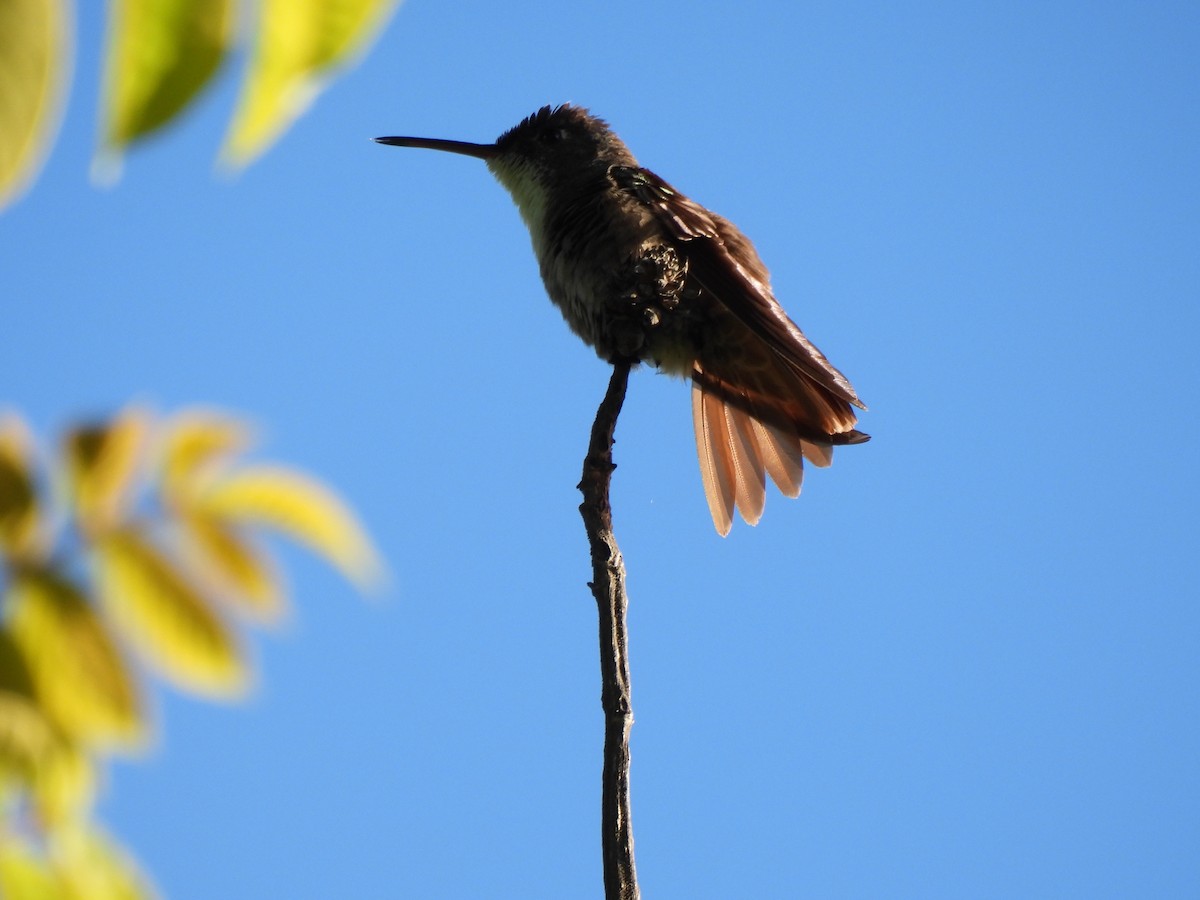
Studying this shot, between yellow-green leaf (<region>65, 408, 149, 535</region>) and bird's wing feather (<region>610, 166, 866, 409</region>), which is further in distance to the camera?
bird's wing feather (<region>610, 166, 866, 409</region>)

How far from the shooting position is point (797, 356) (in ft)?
14.6

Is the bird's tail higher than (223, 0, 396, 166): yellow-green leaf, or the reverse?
the bird's tail

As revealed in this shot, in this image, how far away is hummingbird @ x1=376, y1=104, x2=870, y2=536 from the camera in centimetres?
462

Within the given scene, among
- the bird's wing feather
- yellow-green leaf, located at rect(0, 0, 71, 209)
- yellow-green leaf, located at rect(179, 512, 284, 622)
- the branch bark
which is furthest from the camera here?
the bird's wing feather

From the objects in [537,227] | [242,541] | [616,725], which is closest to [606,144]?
[537,227]

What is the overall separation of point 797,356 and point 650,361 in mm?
681

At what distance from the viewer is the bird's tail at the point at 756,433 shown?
4707 mm

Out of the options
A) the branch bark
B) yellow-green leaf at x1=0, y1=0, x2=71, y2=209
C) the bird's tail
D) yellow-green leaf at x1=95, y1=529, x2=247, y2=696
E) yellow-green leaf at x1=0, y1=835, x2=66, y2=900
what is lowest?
yellow-green leaf at x1=0, y1=835, x2=66, y2=900

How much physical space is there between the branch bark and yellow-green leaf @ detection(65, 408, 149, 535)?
7.21ft

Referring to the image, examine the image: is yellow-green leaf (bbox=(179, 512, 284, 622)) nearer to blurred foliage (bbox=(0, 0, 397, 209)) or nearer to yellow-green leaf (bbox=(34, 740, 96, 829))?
yellow-green leaf (bbox=(34, 740, 96, 829))

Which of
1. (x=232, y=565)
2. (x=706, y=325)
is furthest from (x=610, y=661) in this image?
(x=232, y=565)

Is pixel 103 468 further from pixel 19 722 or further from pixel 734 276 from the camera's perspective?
pixel 734 276

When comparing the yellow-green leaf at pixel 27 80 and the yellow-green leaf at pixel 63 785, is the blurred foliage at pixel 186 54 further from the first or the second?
the yellow-green leaf at pixel 63 785

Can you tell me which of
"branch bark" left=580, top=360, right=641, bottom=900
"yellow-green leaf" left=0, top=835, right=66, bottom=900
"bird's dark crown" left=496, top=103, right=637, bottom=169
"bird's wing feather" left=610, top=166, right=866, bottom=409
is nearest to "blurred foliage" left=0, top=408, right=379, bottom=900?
"yellow-green leaf" left=0, top=835, right=66, bottom=900
